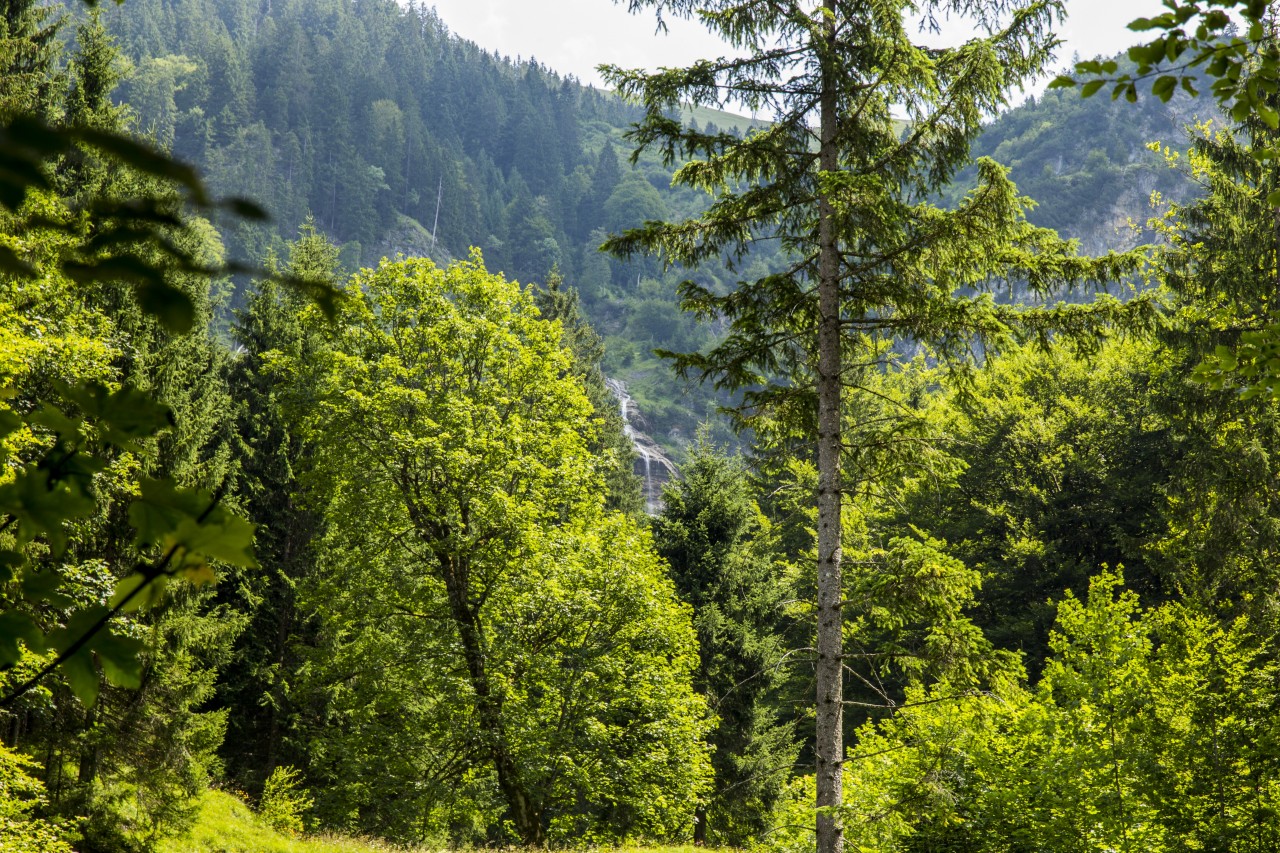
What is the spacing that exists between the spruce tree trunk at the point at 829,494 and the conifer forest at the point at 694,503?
0.13 feet

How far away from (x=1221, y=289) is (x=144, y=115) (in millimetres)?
125251

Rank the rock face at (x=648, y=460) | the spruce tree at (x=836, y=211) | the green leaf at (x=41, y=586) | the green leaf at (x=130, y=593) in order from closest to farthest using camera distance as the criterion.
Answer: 1. the green leaf at (x=130, y=593)
2. the green leaf at (x=41, y=586)
3. the spruce tree at (x=836, y=211)
4. the rock face at (x=648, y=460)

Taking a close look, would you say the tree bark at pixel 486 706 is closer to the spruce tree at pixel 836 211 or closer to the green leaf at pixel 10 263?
the spruce tree at pixel 836 211

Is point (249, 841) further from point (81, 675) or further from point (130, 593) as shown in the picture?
point (130, 593)

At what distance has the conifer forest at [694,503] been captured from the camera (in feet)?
12.2

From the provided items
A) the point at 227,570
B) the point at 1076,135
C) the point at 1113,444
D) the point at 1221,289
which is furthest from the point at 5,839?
the point at 1076,135

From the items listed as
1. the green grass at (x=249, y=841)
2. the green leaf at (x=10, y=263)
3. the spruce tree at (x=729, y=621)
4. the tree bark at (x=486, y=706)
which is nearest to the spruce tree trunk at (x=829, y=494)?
the green grass at (x=249, y=841)

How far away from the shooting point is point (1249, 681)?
33.3 ft

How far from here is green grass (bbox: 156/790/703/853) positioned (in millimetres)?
12688

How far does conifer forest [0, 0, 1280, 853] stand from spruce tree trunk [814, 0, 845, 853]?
4 centimetres

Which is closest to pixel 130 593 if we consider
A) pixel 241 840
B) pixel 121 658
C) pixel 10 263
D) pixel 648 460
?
pixel 121 658

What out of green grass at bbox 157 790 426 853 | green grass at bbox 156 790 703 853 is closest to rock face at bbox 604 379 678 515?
green grass at bbox 157 790 426 853

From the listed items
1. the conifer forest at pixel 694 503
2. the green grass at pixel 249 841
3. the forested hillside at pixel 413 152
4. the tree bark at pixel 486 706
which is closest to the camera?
the conifer forest at pixel 694 503

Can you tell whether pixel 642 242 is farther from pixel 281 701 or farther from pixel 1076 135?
pixel 1076 135
